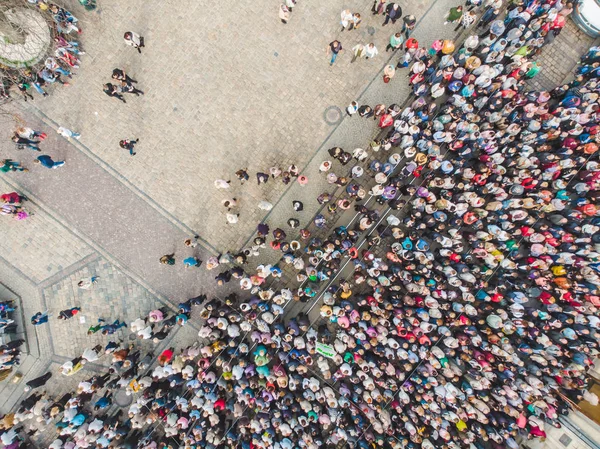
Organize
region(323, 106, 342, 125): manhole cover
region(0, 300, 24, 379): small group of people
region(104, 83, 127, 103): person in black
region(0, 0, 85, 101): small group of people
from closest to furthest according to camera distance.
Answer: region(104, 83, 127, 103): person in black, region(0, 0, 85, 101): small group of people, region(0, 300, 24, 379): small group of people, region(323, 106, 342, 125): manhole cover

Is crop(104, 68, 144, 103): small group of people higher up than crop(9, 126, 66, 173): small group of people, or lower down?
higher up

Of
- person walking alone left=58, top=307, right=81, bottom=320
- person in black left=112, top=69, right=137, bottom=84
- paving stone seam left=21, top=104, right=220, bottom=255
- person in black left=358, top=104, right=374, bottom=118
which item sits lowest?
person walking alone left=58, top=307, right=81, bottom=320

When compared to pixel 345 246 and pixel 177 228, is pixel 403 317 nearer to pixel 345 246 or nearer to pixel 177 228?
pixel 345 246

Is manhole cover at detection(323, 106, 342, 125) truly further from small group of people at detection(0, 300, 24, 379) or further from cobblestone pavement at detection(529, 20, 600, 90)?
small group of people at detection(0, 300, 24, 379)

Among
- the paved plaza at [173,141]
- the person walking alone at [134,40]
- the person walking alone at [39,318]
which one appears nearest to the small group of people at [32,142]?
the paved plaza at [173,141]

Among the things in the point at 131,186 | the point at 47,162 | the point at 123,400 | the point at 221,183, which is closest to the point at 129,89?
the point at 131,186

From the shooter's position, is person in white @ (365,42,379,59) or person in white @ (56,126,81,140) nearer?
person in white @ (365,42,379,59)

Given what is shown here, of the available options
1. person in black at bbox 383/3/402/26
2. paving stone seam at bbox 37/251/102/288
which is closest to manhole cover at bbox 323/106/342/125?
person in black at bbox 383/3/402/26
